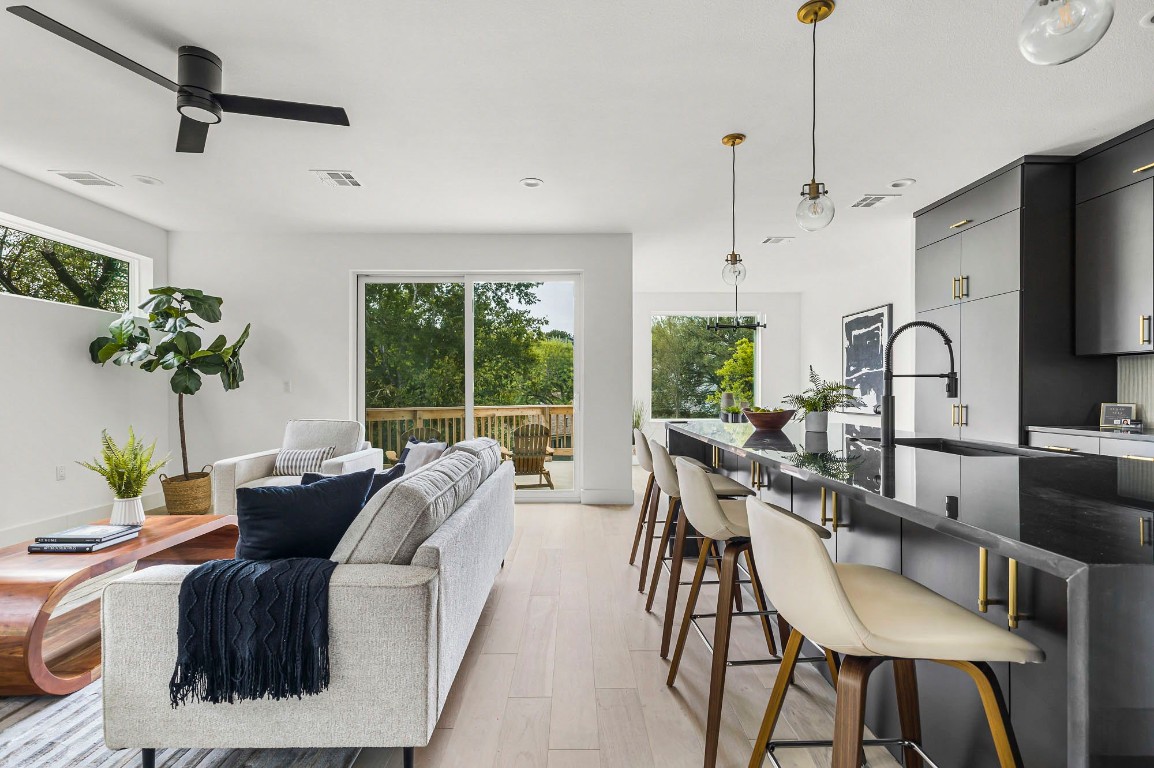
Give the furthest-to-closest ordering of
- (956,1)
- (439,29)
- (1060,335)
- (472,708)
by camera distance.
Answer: (1060,335)
(439,29)
(956,1)
(472,708)

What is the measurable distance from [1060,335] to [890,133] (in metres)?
1.80

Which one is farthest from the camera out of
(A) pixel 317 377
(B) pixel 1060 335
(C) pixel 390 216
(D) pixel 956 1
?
(A) pixel 317 377

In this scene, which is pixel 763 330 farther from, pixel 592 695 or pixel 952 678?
pixel 952 678

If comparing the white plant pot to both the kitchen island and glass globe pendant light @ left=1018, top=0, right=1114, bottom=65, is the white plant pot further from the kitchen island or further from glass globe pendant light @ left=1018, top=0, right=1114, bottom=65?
glass globe pendant light @ left=1018, top=0, right=1114, bottom=65

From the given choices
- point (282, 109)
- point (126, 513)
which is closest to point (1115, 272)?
point (282, 109)

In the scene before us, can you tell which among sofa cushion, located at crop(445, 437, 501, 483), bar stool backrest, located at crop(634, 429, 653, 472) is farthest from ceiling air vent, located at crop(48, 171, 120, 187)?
bar stool backrest, located at crop(634, 429, 653, 472)

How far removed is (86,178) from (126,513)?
2794 millimetres

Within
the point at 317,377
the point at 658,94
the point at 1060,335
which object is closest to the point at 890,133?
the point at 658,94

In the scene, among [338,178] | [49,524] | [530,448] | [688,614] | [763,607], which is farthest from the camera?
[530,448]

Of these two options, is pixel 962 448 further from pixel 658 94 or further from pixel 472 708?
pixel 472 708

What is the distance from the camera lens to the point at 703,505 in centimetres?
198

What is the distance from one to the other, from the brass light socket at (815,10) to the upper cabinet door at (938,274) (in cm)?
286

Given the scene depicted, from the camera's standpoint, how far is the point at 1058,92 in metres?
2.85

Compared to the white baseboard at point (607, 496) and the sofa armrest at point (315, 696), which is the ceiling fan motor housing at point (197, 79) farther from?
the white baseboard at point (607, 496)
